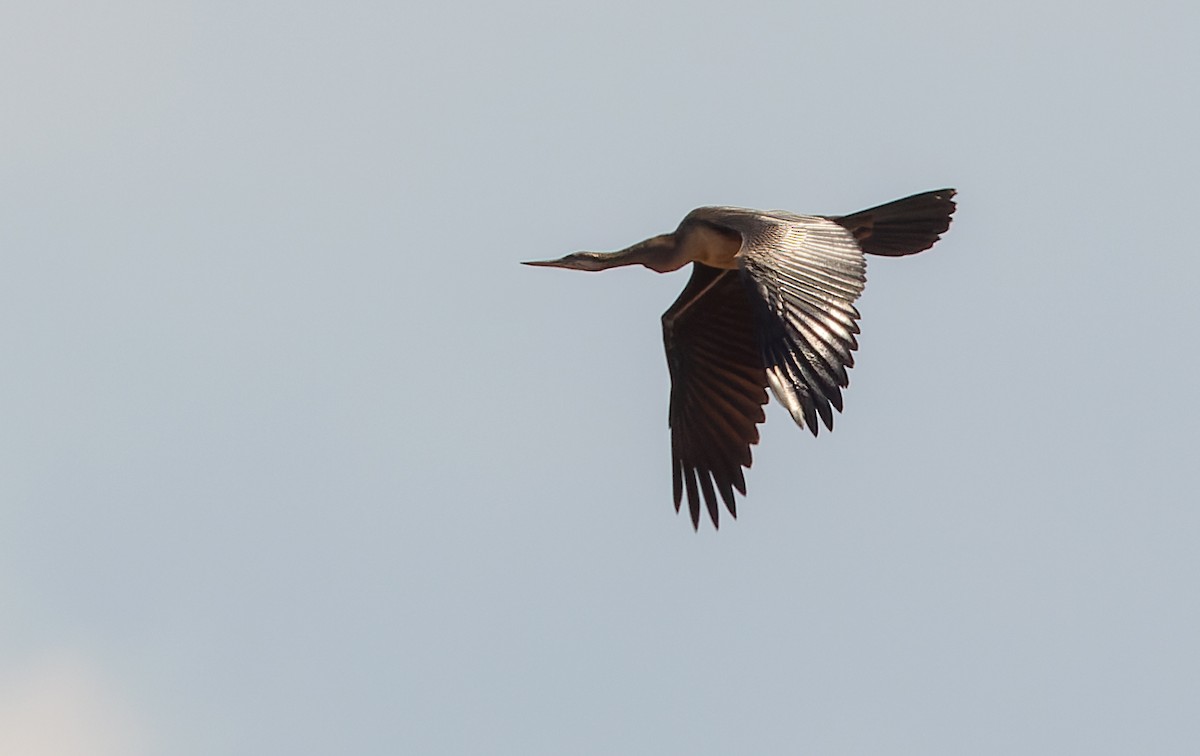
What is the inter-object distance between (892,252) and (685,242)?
66.5 inches

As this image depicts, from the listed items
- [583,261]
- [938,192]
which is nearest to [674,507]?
[583,261]

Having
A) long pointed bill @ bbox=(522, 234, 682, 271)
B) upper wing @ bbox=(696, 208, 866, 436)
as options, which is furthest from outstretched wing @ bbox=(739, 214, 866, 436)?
long pointed bill @ bbox=(522, 234, 682, 271)

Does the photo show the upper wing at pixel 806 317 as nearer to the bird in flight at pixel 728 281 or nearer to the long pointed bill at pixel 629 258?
the bird in flight at pixel 728 281

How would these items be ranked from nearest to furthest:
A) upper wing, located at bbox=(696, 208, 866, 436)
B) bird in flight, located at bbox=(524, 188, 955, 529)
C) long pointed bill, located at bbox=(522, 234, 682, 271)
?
upper wing, located at bbox=(696, 208, 866, 436)
bird in flight, located at bbox=(524, 188, 955, 529)
long pointed bill, located at bbox=(522, 234, 682, 271)

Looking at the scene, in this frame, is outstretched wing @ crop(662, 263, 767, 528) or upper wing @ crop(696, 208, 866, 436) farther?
outstretched wing @ crop(662, 263, 767, 528)

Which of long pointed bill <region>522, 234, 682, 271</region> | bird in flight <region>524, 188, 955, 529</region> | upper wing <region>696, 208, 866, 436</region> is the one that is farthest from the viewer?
long pointed bill <region>522, 234, 682, 271</region>

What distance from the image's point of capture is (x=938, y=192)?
54.3 feet

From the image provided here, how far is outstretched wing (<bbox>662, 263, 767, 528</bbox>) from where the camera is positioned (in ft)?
54.0

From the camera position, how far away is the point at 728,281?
16703 millimetres

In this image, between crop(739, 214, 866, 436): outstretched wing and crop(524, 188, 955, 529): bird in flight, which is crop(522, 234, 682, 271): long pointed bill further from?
crop(739, 214, 866, 436): outstretched wing

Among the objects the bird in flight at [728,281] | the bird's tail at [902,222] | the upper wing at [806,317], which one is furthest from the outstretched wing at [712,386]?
the upper wing at [806,317]

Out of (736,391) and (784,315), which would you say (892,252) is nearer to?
(736,391)

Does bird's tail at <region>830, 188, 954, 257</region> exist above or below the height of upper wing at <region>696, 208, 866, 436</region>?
above

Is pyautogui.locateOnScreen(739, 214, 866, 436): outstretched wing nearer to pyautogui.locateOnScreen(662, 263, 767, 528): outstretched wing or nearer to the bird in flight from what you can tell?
the bird in flight
